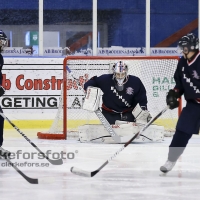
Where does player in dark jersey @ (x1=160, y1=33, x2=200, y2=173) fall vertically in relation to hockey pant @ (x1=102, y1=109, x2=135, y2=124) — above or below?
above

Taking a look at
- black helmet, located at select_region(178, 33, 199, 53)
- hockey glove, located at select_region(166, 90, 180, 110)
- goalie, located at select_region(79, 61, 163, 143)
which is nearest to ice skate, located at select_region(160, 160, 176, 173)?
hockey glove, located at select_region(166, 90, 180, 110)

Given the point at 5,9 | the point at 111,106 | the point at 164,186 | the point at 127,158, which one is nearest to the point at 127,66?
the point at 111,106

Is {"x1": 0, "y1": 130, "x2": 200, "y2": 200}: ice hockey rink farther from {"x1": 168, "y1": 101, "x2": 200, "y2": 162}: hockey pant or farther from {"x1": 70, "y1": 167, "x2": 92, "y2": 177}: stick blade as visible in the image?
{"x1": 168, "y1": 101, "x2": 200, "y2": 162}: hockey pant

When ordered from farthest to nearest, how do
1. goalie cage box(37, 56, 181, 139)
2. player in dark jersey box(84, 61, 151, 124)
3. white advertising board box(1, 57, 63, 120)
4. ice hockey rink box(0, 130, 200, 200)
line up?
1. white advertising board box(1, 57, 63, 120)
2. goalie cage box(37, 56, 181, 139)
3. player in dark jersey box(84, 61, 151, 124)
4. ice hockey rink box(0, 130, 200, 200)

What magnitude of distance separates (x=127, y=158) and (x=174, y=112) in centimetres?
188

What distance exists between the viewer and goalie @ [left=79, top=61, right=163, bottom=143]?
677 centimetres

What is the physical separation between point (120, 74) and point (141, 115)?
425 millimetres

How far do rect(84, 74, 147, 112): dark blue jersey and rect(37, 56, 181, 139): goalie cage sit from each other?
277 mm

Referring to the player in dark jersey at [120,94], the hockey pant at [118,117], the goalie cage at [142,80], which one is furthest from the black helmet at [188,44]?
the goalie cage at [142,80]

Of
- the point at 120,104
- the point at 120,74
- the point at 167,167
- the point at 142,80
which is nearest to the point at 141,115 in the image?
the point at 120,104

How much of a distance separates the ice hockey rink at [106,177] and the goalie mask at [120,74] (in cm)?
76

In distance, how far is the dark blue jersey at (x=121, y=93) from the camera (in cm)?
693

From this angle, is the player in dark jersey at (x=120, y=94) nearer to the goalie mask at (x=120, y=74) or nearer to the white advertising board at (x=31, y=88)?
the goalie mask at (x=120, y=74)

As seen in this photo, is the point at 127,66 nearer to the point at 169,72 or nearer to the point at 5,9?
the point at 169,72
